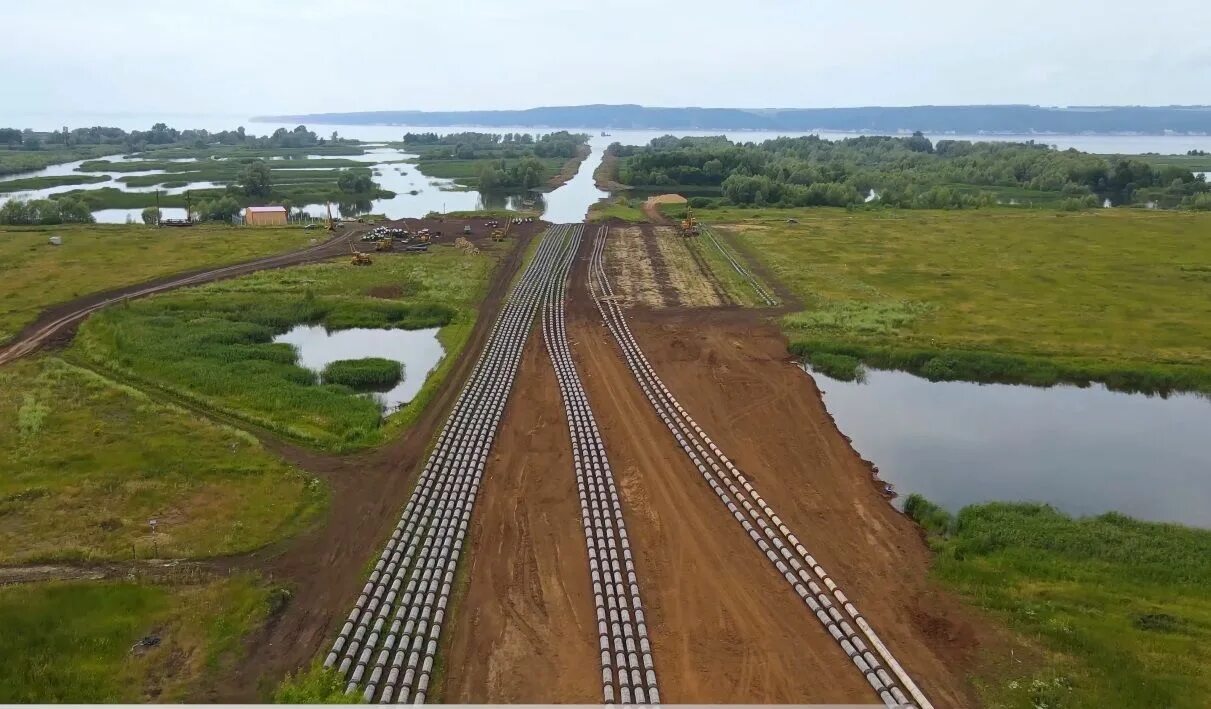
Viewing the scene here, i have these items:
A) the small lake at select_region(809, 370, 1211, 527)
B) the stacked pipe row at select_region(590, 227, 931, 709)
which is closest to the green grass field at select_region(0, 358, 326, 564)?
the stacked pipe row at select_region(590, 227, 931, 709)

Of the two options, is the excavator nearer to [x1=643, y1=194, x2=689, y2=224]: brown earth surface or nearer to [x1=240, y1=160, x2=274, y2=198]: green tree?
[x1=643, y1=194, x2=689, y2=224]: brown earth surface

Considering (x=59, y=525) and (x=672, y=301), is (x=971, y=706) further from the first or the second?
(x=672, y=301)

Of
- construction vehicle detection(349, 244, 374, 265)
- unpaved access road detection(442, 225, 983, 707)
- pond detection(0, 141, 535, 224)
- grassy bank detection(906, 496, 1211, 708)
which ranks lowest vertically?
grassy bank detection(906, 496, 1211, 708)

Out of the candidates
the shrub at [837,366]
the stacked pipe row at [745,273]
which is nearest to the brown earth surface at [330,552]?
the shrub at [837,366]

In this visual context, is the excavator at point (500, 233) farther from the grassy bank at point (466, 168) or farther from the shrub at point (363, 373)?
the grassy bank at point (466, 168)

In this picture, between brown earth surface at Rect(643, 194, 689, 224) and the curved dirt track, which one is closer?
the curved dirt track

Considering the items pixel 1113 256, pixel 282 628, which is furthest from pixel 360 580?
pixel 1113 256

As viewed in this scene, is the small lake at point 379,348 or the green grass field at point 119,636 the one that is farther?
the small lake at point 379,348
